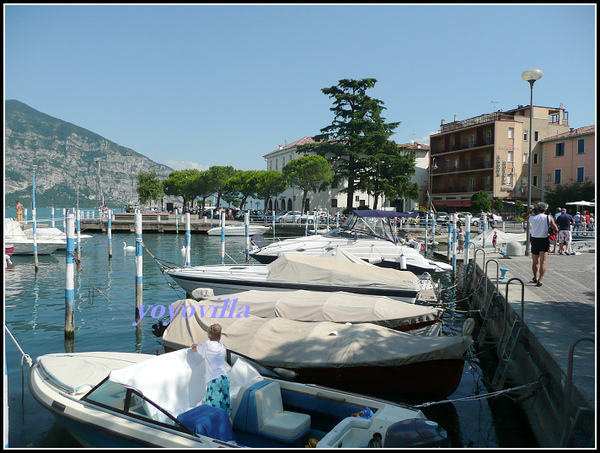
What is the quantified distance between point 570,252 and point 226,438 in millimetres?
20774

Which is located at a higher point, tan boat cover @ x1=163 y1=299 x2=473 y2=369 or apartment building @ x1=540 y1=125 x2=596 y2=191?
apartment building @ x1=540 y1=125 x2=596 y2=191

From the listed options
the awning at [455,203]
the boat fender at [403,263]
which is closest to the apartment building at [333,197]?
the awning at [455,203]

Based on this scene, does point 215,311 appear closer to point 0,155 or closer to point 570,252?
point 0,155

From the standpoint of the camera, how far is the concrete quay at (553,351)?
504 cm

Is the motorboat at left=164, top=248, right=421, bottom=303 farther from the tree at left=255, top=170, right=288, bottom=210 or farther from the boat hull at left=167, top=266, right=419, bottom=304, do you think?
the tree at left=255, top=170, right=288, bottom=210

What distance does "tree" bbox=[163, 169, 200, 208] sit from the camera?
3093 inches

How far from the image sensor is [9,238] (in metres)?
28.5

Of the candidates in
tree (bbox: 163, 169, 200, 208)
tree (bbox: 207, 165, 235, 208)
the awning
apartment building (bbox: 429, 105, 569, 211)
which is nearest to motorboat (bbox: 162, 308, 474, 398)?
apartment building (bbox: 429, 105, 569, 211)

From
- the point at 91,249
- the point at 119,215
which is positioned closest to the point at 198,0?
the point at 91,249

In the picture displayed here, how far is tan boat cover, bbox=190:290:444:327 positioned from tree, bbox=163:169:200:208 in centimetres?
7006

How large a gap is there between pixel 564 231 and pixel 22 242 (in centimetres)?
3067

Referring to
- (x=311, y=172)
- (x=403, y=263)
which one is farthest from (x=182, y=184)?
(x=403, y=263)

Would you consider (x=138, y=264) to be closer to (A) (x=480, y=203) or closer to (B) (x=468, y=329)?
(B) (x=468, y=329)
